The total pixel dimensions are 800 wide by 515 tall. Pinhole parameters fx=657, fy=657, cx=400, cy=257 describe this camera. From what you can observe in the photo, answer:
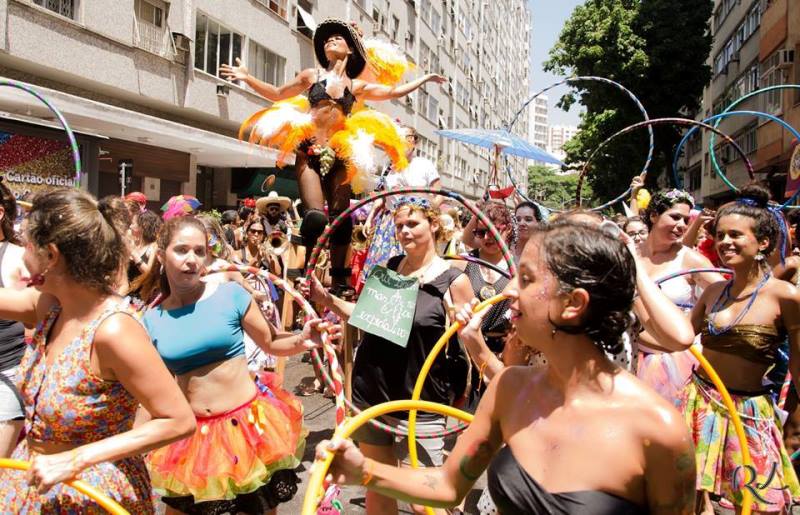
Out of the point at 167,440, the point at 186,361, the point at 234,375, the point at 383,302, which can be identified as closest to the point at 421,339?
the point at 383,302

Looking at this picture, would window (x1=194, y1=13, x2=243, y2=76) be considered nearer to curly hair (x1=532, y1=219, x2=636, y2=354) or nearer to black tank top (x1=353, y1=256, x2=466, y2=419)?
black tank top (x1=353, y1=256, x2=466, y2=419)

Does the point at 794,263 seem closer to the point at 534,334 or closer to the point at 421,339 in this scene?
the point at 421,339

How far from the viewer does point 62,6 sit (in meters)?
15.5

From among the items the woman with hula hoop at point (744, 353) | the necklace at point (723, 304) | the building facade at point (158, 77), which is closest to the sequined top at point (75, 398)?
the woman with hula hoop at point (744, 353)

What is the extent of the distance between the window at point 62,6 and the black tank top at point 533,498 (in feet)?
54.1

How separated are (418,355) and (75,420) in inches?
82.1

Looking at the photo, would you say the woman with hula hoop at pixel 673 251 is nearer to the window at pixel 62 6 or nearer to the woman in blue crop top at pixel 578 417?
the woman in blue crop top at pixel 578 417

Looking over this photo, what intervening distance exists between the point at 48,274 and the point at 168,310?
1.23 meters

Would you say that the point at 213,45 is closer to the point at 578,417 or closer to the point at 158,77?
the point at 158,77

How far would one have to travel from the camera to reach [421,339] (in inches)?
163

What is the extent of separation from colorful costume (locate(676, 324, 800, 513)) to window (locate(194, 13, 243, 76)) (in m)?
19.1

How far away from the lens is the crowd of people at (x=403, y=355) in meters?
2.01

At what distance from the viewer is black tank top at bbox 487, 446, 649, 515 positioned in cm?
187

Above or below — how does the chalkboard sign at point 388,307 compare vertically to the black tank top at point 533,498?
above
